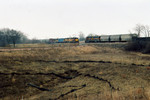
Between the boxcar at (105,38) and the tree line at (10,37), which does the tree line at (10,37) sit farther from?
the boxcar at (105,38)

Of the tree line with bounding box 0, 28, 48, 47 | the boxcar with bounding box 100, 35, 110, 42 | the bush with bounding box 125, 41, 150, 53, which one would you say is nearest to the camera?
the bush with bounding box 125, 41, 150, 53

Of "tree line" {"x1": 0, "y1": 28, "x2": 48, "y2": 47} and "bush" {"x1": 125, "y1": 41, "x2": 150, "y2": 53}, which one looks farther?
"tree line" {"x1": 0, "y1": 28, "x2": 48, "y2": 47}

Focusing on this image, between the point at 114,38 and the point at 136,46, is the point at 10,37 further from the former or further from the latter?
the point at 136,46

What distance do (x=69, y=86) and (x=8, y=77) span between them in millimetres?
6891

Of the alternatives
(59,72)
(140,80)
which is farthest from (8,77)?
(140,80)

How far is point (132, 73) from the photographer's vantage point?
16.9 metres

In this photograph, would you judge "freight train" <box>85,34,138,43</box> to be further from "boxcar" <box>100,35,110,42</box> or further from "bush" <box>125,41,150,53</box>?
"bush" <box>125,41,150,53</box>

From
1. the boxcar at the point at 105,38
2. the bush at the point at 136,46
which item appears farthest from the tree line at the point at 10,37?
the bush at the point at 136,46

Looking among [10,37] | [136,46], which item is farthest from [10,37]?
Result: [136,46]

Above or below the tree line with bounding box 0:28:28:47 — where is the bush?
below

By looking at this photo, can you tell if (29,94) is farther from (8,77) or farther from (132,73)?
(132,73)

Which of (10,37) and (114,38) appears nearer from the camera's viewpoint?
(114,38)

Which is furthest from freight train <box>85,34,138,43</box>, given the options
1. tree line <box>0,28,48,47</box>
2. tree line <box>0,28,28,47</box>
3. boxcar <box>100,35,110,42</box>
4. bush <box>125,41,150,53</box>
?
tree line <box>0,28,48,47</box>

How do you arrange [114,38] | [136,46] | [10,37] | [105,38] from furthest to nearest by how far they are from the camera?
[10,37] → [105,38] → [114,38] → [136,46]
